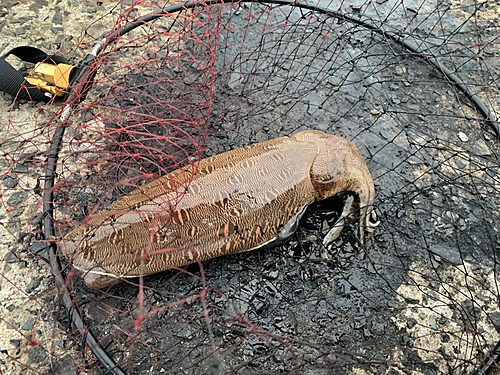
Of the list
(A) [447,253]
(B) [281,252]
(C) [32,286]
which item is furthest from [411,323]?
(C) [32,286]

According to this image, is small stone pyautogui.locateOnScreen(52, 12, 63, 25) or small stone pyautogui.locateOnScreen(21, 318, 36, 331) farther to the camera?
small stone pyautogui.locateOnScreen(52, 12, 63, 25)

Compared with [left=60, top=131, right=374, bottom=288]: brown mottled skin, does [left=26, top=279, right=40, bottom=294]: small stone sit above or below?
below

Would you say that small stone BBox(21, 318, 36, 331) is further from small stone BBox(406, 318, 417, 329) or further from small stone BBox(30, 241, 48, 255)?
small stone BBox(406, 318, 417, 329)

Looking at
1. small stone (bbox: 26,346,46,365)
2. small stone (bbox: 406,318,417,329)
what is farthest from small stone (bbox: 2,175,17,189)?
small stone (bbox: 406,318,417,329)

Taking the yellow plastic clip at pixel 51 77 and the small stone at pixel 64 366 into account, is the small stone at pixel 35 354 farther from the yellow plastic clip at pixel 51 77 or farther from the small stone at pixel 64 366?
the yellow plastic clip at pixel 51 77

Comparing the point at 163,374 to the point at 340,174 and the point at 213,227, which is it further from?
the point at 340,174

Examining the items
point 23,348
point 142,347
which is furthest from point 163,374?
point 23,348
